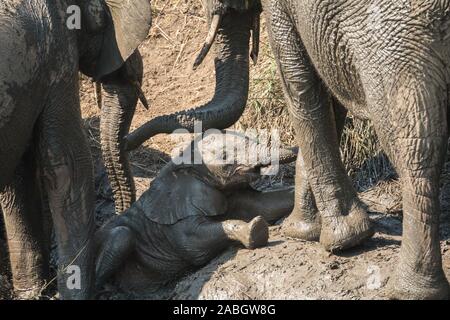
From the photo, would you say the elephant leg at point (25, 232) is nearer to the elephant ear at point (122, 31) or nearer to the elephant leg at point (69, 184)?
the elephant leg at point (69, 184)

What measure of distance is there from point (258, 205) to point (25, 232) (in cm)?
114

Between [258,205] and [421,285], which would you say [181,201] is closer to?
[258,205]

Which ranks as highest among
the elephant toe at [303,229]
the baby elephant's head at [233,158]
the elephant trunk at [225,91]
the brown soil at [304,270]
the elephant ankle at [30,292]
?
the elephant trunk at [225,91]

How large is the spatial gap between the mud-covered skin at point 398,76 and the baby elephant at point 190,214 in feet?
2.24

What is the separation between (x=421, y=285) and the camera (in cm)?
491

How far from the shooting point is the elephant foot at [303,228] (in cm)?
582

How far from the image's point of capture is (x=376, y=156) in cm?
698

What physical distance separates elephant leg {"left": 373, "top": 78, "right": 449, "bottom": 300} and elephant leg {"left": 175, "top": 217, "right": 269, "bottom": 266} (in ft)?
2.94

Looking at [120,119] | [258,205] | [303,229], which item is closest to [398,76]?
[303,229]

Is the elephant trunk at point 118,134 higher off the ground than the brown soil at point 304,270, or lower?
higher

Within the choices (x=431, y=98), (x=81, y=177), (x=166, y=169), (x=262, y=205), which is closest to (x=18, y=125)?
(x=81, y=177)

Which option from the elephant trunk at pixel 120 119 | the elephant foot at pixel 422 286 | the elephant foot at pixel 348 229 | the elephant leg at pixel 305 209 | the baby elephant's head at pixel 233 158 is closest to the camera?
the elephant foot at pixel 422 286

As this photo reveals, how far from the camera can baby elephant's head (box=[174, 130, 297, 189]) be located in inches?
235

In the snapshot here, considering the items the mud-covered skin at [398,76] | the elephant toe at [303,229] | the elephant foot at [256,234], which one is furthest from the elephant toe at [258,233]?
the mud-covered skin at [398,76]
